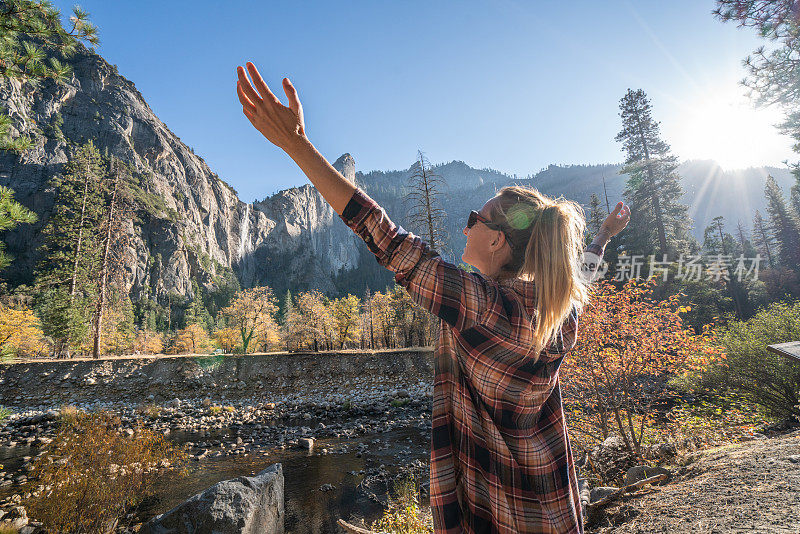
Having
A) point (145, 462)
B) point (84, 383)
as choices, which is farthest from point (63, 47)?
point (84, 383)

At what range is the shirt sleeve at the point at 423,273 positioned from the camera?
3.23 ft

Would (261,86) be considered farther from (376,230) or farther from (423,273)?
(423,273)

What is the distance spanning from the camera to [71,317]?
2702 cm

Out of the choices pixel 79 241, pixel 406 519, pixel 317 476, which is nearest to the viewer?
pixel 406 519

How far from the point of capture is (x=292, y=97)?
42.8 inches

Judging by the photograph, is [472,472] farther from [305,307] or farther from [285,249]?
[285,249]

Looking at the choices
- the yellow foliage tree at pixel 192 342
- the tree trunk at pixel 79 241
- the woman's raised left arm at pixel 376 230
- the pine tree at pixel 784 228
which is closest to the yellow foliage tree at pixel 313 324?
the tree trunk at pixel 79 241

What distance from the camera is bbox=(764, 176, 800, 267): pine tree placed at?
126 ft

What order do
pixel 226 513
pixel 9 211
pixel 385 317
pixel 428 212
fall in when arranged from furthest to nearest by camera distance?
pixel 385 317 → pixel 428 212 → pixel 226 513 → pixel 9 211

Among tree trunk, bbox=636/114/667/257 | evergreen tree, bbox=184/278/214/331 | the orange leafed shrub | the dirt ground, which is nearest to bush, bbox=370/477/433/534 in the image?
the dirt ground

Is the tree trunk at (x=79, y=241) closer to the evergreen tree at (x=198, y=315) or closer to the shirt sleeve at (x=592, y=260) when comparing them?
the evergreen tree at (x=198, y=315)

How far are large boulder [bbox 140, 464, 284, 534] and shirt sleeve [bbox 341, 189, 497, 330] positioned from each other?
7173 mm

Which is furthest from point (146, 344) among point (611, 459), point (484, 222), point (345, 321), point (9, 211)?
point (484, 222)

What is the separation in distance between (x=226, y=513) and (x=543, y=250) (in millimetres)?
7403
